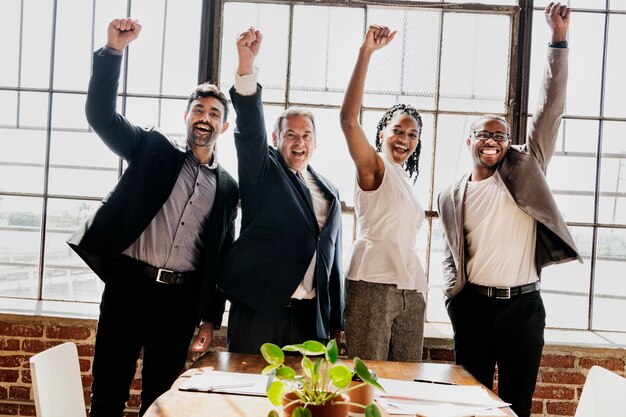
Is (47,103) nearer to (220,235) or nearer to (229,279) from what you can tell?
(220,235)

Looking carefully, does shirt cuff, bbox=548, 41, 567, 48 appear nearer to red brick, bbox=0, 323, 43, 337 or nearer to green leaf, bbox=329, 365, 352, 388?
green leaf, bbox=329, 365, 352, 388

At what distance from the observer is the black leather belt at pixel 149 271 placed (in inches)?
96.6

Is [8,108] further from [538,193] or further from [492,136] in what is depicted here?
[538,193]

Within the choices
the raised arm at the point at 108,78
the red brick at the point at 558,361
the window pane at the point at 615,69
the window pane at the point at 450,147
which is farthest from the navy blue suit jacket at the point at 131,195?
the window pane at the point at 615,69

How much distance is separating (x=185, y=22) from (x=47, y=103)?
942 mm

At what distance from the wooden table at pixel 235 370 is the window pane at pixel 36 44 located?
7.35ft

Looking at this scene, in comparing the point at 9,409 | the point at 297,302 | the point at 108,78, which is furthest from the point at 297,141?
the point at 9,409

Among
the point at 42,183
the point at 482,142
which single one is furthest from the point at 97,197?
the point at 482,142

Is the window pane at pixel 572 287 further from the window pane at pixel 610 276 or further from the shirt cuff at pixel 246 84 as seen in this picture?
the shirt cuff at pixel 246 84

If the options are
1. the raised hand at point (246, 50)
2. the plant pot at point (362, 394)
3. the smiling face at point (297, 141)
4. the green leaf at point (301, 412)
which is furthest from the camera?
the smiling face at point (297, 141)

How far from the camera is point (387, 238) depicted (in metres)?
2.50

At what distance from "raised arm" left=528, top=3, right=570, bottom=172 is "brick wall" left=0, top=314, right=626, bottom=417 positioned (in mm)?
1198

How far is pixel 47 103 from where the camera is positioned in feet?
11.1

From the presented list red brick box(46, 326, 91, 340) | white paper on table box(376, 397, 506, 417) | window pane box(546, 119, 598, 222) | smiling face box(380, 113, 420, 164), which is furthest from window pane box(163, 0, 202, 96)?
white paper on table box(376, 397, 506, 417)
